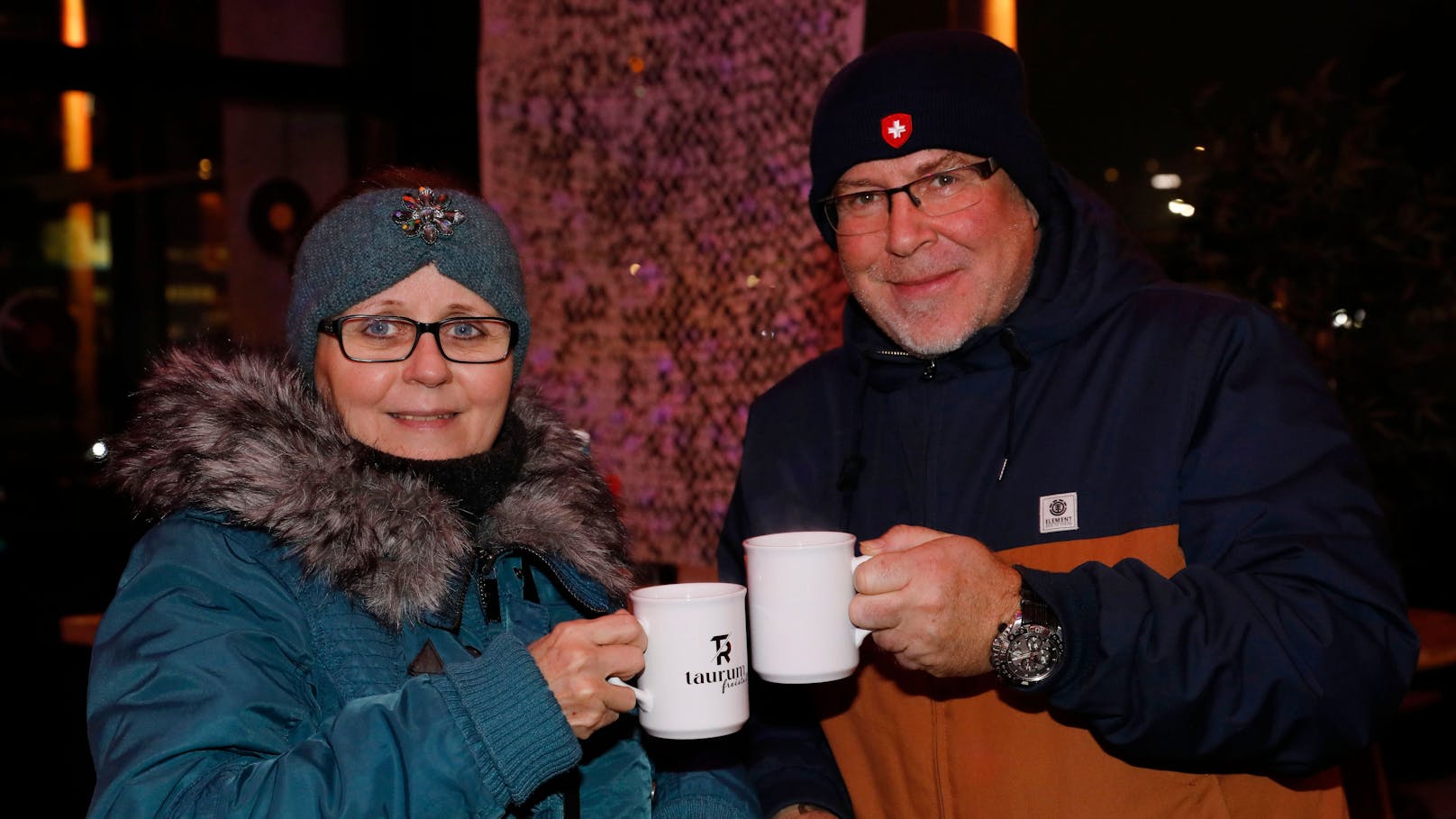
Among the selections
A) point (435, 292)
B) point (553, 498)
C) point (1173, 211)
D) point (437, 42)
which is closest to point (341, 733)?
point (553, 498)

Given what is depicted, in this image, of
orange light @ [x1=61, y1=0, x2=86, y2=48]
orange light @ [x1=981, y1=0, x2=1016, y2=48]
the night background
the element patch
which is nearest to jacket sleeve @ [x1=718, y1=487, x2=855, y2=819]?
the element patch

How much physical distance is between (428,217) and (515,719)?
0.77 metres

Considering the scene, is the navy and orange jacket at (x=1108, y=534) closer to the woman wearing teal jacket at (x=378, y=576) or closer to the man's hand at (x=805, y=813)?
the man's hand at (x=805, y=813)

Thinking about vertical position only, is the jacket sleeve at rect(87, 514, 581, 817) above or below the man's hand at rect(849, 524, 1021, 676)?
below

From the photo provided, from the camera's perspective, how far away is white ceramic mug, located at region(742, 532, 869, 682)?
1.37 metres

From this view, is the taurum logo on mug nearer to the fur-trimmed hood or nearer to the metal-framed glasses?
the fur-trimmed hood

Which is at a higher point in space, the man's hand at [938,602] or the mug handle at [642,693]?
the man's hand at [938,602]

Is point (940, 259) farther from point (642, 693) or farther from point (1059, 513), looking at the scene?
point (642, 693)

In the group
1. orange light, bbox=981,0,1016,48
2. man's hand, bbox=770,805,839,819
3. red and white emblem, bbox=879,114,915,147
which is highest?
orange light, bbox=981,0,1016,48

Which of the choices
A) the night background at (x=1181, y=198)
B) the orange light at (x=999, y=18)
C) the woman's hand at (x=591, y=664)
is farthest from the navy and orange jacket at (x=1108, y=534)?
the night background at (x=1181, y=198)

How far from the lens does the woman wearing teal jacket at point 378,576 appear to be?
1.24m

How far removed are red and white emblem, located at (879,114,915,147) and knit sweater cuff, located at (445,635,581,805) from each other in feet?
3.22

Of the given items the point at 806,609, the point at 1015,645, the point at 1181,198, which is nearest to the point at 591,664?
the point at 806,609

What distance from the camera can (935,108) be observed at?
→ 5.91ft
